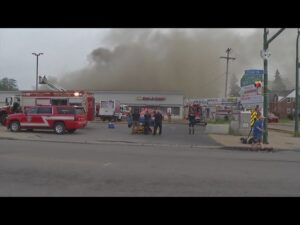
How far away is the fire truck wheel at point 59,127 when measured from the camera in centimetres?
2641

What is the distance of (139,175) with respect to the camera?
10.7 m

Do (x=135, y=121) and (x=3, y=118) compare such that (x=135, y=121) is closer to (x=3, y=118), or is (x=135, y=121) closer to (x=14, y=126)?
(x=14, y=126)

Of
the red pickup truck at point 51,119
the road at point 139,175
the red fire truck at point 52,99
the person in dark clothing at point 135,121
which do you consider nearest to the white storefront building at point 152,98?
the red fire truck at point 52,99

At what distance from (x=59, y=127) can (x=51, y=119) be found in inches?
24.5

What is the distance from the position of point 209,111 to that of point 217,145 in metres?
31.7

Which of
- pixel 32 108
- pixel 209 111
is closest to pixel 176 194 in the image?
pixel 32 108

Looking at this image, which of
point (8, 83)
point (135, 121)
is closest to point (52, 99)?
point (135, 121)

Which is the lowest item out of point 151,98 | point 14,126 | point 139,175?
point 139,175

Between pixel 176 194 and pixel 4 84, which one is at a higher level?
pixel 4 84

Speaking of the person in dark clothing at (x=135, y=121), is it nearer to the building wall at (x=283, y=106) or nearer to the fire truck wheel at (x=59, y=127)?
the fire truck wheel at (x=59, y=127)

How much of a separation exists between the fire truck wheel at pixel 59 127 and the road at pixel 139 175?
1091 centimetres
